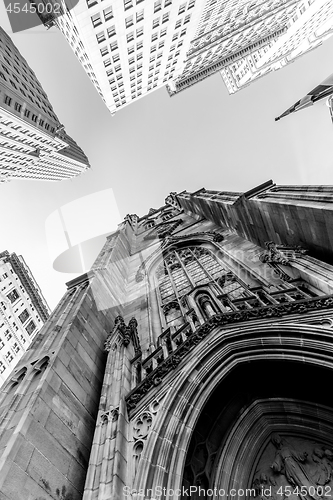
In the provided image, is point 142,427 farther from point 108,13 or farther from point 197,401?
point 108,13

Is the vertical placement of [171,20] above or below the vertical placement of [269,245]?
above

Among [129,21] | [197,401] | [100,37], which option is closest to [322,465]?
[197,401]

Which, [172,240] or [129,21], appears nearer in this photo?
[172,240]

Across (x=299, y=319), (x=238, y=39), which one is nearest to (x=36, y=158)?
(x=238, y=39)

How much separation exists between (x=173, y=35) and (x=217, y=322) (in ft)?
142

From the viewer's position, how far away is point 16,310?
2758 inches

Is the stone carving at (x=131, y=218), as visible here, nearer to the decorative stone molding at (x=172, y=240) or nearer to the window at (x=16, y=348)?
the decorative stone molding at (x=172, y=240)

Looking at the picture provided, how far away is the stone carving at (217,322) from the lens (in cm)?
727

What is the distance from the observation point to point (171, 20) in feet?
121

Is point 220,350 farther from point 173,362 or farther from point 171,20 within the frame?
point 171,20

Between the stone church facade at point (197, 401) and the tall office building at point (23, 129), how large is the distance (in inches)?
1639

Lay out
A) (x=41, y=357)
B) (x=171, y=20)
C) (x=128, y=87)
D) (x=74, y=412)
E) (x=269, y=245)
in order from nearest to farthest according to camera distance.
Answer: (x=74, y=412) → (x=41, y=357) → (x=269, y=245) → (x=171, y=20) → (x=128, y=87)

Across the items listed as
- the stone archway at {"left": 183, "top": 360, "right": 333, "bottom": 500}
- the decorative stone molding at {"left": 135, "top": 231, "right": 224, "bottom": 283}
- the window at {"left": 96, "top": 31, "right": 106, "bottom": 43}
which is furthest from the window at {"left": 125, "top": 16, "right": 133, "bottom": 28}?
the stone archway at {"left": 183, "top": 360, "right": 333, "bottom": 500}

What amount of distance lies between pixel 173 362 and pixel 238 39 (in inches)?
2614
